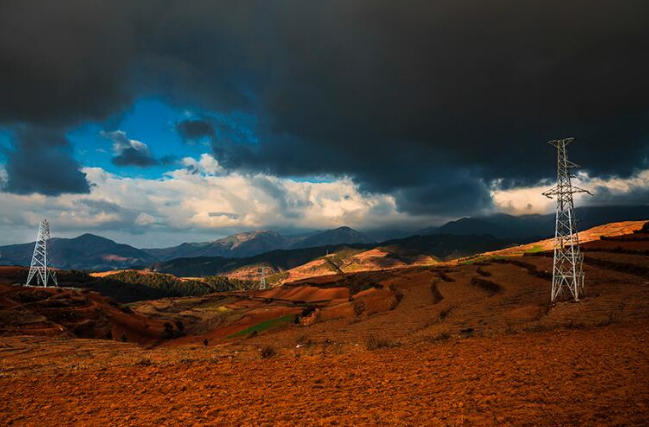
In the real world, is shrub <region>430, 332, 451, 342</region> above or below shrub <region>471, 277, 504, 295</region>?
above

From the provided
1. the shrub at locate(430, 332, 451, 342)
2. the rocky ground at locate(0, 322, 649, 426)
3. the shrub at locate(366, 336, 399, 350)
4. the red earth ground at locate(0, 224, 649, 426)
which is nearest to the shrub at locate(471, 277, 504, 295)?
the red earth ground at locate(0, 224, 649, 426)

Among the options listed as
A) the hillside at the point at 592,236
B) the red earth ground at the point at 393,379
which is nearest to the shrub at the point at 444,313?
the red earth ground at the point at 393,379

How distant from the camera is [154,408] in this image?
1228 centimetres

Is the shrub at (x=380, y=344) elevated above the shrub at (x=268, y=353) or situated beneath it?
elevated above

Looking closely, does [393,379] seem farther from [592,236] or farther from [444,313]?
[592,236]

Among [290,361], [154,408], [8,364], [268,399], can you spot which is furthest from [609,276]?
[8,364]

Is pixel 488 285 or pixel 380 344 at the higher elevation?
pixel 380 344

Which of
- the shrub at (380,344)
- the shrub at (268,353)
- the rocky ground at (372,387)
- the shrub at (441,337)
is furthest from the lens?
the shrub at (441,337)

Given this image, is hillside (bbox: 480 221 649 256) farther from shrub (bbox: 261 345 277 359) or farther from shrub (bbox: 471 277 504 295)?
shrub (bbox: 261 345 277 359)

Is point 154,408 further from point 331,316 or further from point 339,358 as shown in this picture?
point 331,316

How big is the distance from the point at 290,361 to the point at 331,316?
31.5m

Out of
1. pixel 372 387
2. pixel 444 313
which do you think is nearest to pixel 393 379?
pixel 372 387

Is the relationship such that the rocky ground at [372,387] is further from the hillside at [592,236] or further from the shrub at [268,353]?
the hillside at [592,236]

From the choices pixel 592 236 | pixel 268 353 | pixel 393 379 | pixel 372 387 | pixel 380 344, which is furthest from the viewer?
pixel 592 236
